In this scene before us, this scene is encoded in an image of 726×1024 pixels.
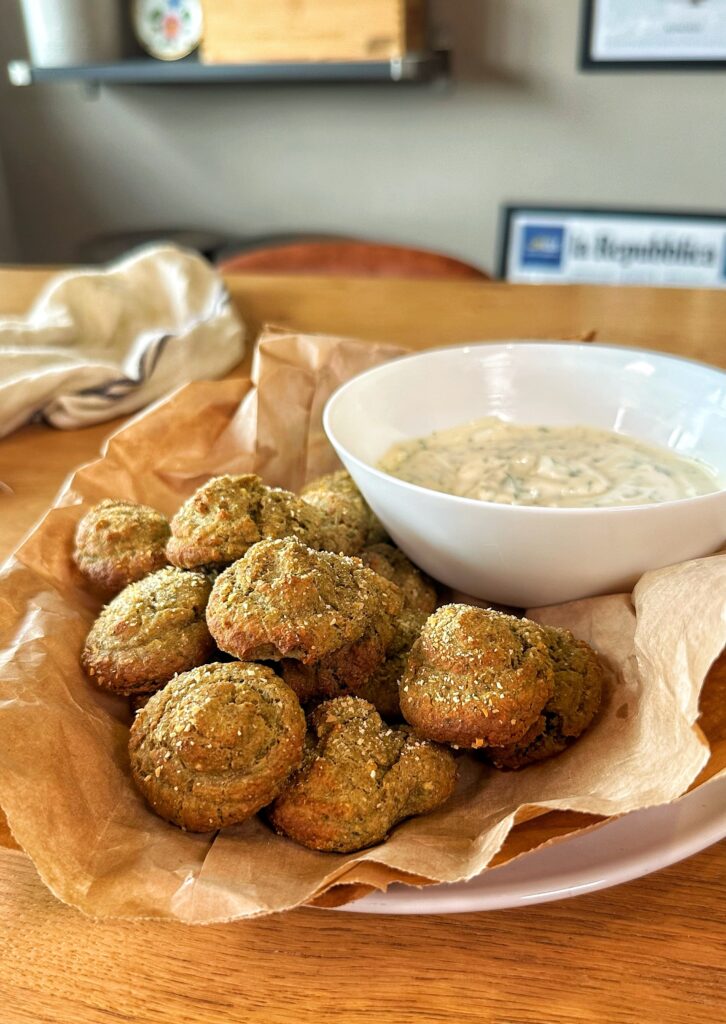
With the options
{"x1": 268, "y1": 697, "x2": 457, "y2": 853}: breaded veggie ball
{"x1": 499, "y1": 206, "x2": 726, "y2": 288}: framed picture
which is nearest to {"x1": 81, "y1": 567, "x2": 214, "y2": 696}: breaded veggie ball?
{"x1": 268, "y1": 697, "x2": 457, "y2": 853}: breaded veggie ball

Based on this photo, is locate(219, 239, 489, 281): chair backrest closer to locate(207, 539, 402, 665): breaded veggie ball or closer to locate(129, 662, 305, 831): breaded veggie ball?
locate(207, 539, 402, 665): breaded veggie ball

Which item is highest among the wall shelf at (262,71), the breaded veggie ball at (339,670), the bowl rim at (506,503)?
Answer: the wall shelf at (262,71)

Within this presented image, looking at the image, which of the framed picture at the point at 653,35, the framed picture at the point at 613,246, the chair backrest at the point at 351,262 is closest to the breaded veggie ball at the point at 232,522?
the chair backrest at the point at 351,262

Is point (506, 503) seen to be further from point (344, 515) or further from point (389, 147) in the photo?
point (389, 147)

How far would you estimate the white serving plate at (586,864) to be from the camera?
2.43ft

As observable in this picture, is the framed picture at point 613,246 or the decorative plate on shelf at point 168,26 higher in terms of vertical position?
the decorative plate on shelf at point 168,26

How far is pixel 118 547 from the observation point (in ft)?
3.70

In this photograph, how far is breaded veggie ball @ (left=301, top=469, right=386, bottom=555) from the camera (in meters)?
1.15

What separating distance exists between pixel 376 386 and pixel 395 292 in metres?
0.94

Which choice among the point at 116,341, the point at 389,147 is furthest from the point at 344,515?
the point at 389,147

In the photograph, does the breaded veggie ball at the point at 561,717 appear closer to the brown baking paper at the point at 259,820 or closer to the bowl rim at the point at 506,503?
the brown baking paper at the point at 259,820

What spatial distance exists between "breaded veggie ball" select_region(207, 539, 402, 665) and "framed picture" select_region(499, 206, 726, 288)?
10.6ft

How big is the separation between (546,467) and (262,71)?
2998mm

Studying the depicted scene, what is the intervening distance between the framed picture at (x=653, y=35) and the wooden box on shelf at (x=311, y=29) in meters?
0.70
